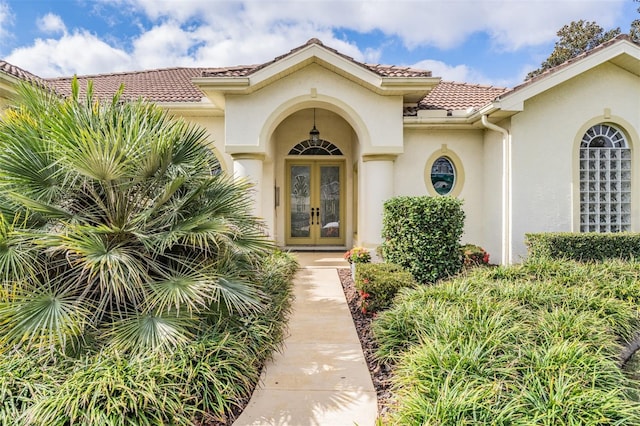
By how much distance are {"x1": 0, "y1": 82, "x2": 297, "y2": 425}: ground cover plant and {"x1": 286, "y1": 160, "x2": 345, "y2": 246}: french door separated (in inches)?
344

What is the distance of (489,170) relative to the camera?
1146 cm

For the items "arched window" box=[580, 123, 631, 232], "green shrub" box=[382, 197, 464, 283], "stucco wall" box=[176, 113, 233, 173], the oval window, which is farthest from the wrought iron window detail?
"arched window" box=[580, 123, 631, 232]

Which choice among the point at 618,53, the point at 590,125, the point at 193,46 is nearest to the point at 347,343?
the point at 590,125

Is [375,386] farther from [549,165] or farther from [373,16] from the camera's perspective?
[373,16]

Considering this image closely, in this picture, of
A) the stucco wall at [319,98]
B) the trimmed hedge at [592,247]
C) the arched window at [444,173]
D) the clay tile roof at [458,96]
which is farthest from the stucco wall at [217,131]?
the trimmed hedge at [592,247]

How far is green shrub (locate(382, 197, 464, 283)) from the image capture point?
28.7ft

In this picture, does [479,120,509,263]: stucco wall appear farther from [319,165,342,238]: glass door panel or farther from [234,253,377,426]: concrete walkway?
[234,253,377,426]: concrete walkway

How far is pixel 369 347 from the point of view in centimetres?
582

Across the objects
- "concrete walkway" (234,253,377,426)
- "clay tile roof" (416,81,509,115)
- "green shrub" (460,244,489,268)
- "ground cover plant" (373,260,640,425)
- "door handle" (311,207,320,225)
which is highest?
"clay tile roof" (416,81,509,115)

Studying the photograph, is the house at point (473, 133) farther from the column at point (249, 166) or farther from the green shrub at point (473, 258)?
the green shrub at point (473, 258)

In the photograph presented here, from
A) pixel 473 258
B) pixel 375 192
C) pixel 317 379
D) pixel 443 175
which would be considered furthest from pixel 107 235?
pixel 443 175

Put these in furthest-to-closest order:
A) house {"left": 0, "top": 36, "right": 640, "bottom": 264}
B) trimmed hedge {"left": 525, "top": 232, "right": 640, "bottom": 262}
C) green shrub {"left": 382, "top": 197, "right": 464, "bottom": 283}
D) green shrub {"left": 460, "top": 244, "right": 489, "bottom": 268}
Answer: house {"left": 0, "top": 36, "right": 640, "bottom": 264} < green shrub {"left": 460, "top": 244, "right": 489, "bottom": 268} < trimmed hedge {"left": 525, "top": 232, "right": 640, "bottom": 262} < green shrub {"left": 382, "top": 197, "right": 464, "bottom": 283}

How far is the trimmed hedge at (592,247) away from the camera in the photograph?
9.20m

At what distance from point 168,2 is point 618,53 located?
539 inches
